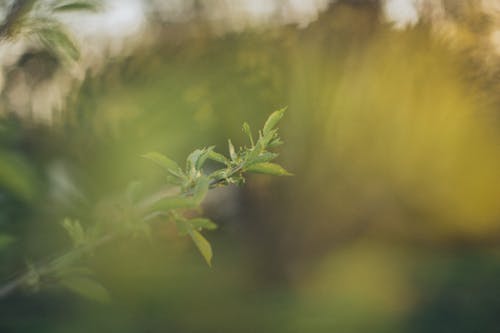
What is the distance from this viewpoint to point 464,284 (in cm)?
231

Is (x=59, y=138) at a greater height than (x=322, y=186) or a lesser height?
lesser

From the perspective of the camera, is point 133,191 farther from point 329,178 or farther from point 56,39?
point 329,178

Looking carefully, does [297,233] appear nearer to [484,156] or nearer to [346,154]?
[346,154]

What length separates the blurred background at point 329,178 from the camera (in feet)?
6.13

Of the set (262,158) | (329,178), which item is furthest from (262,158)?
(329,178)

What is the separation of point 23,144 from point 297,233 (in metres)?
1.57

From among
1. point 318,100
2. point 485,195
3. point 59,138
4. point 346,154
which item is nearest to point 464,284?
point 485,195

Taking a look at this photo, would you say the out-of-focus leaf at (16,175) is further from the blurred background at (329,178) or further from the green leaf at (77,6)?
the blurred background at (329,178)

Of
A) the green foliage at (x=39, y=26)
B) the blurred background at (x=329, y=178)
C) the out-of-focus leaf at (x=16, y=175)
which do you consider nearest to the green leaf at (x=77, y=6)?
the green foliage at (x=39, y=26)

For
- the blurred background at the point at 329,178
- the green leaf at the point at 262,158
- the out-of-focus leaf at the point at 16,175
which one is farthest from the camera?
the blurred background at the point at 329,178

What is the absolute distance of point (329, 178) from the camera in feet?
8.56

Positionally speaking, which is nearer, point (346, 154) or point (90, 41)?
point (90, 41)

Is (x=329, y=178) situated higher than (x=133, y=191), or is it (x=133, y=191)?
(x=329, y=178)

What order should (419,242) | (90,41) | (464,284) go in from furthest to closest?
(419,242), (464,284), (90,41)
